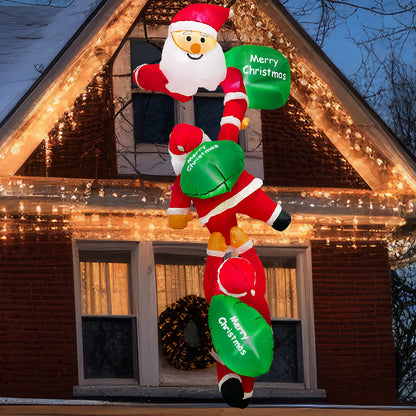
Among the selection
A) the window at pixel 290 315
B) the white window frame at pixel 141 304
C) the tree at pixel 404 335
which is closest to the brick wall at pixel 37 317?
the white window frame at pixel 141 304

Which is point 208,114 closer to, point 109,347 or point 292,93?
point 292,93

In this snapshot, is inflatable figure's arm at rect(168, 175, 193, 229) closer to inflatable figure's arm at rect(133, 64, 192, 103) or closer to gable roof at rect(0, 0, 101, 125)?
inflatable figure's arm at rect(133, 64, 192, 103)

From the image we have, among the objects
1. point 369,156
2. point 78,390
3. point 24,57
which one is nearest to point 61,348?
point 78,390

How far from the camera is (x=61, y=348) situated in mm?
11344

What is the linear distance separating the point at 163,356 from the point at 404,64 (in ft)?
28.8

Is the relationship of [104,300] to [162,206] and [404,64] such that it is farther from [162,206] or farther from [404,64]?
[404,64]

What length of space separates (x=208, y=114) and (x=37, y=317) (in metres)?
2.82

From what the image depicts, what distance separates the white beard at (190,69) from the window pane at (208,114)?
320cm

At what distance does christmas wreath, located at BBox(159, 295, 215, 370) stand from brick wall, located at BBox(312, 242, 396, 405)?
4.59 ft

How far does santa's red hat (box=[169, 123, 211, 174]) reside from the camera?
9.12 metres

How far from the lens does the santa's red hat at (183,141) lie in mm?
9125

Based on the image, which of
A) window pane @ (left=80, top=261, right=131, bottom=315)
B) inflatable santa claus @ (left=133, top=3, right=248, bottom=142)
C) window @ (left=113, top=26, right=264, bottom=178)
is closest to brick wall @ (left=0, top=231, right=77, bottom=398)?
window pane @ (left=80, top=261, right=131, bottom=315)

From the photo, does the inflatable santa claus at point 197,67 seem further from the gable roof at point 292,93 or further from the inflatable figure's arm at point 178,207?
the gable roof at point 292,93

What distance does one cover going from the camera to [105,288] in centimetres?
1179
